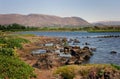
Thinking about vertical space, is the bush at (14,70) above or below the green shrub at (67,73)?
above

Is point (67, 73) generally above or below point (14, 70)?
below

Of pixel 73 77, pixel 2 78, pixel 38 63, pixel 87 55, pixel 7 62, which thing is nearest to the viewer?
pixel 2 78

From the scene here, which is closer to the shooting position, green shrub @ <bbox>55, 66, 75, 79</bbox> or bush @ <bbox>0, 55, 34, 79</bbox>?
bush @ <bbox>0, 55, 34, 79</bbox>

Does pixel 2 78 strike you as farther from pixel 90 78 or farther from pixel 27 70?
pixel 90 78

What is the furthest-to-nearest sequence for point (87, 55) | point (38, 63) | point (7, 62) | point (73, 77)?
point (87, 55)
point (38, 63)
point (7, 62)
point (73, 77)

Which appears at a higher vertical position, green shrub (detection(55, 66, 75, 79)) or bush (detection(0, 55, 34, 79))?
bush (detection(0, 55, 34, 79))

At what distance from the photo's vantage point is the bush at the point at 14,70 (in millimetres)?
19562

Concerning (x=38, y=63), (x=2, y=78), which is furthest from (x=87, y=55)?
(x=2, y=78)

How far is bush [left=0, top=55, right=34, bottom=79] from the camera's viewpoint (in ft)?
64.2

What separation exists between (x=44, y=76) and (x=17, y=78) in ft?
7.81

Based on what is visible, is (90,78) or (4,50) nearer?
(90,78)

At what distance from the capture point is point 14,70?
20328mm

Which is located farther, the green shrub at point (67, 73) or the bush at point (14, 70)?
the green shrub at point (67, 73)

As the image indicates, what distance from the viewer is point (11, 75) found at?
19.6 metres
